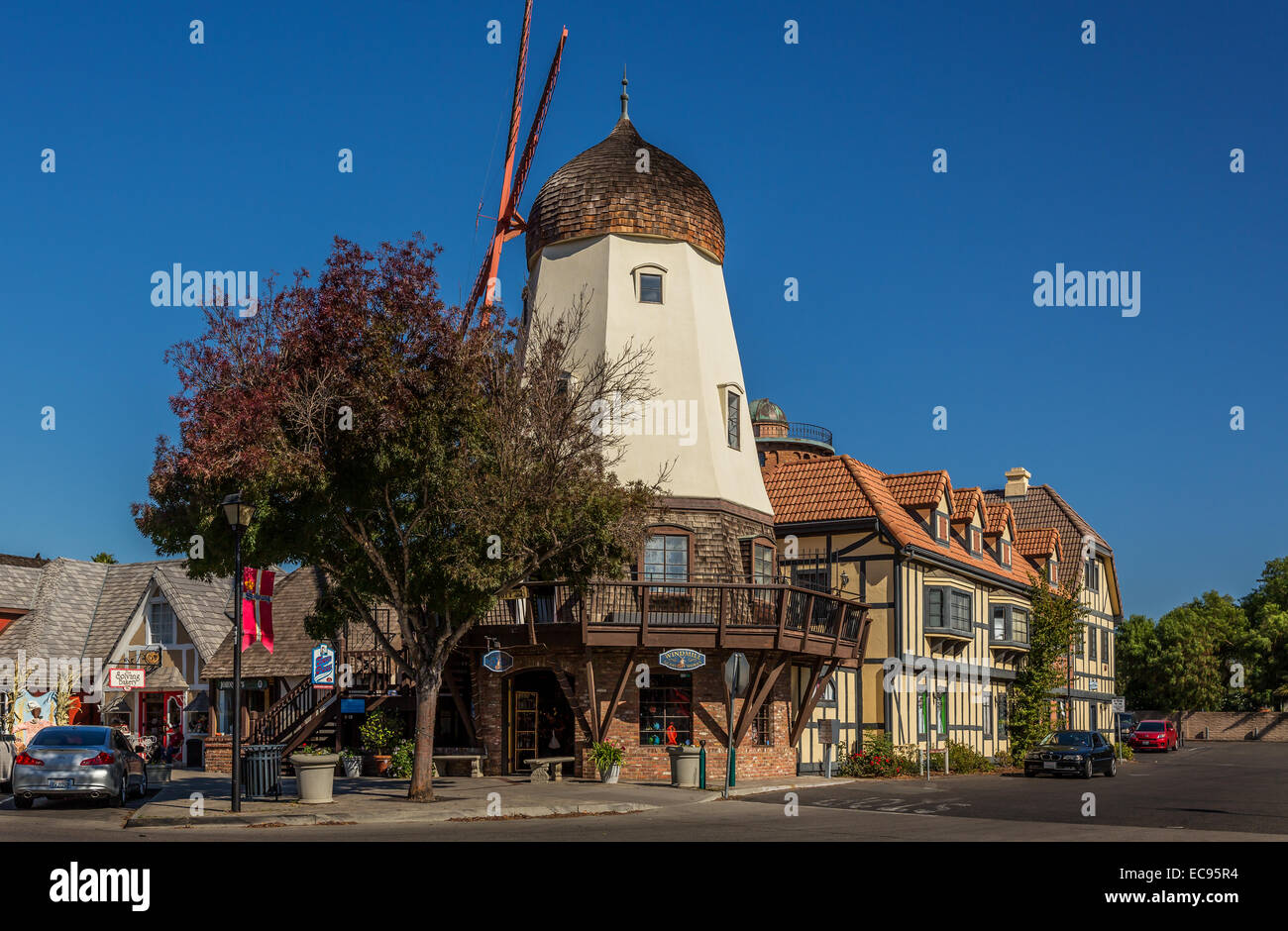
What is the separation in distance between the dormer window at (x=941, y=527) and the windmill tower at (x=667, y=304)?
29.6 ft

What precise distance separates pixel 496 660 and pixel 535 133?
67.9ft

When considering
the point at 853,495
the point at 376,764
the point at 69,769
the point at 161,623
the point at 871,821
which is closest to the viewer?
the point at 871,821

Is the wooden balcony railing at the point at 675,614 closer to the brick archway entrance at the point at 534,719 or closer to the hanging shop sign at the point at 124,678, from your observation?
the brick archway entrance at the point at 534,719

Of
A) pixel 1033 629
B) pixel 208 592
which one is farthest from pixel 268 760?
pixel 1033 629

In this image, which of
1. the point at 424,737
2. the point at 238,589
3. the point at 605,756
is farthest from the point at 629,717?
the point at 238,589

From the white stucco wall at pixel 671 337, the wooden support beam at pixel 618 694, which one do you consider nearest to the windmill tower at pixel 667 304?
the white stucco wall at pixel 671 337

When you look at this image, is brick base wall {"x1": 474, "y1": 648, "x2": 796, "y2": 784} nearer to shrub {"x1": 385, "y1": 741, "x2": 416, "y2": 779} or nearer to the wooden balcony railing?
the wooden balcony railing

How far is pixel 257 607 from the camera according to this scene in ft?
109

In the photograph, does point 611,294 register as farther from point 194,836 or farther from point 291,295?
point 194,836

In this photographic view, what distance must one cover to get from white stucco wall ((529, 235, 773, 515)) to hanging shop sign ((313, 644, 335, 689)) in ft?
29.2

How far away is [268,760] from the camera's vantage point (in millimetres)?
22953

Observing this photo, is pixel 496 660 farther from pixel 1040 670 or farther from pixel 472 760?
pixel 1040 670

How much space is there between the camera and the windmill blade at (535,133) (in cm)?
4238
